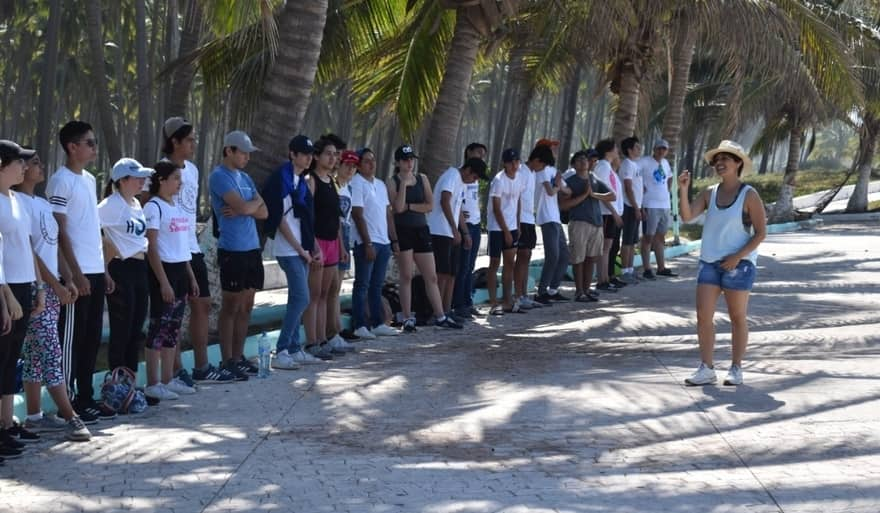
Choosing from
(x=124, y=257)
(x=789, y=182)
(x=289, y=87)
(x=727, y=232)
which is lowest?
(x=124, y=257)

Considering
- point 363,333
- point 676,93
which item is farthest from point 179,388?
point 676,93

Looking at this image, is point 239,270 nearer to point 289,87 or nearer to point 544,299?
point 289,87

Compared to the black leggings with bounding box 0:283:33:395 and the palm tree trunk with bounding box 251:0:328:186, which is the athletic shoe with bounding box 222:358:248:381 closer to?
the black leggings with bounding box 0:283:33:395

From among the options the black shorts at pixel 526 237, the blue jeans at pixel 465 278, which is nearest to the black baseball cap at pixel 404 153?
the blue jeans at pixel 465 278

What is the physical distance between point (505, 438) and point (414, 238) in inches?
212

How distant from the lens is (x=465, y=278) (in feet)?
45.3

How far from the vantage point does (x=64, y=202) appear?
7.71m

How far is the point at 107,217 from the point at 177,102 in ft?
39.6

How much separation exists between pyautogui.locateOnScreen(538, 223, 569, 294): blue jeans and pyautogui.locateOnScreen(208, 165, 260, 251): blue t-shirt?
219 inches

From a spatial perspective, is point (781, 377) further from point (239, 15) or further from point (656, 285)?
point (656, 285)

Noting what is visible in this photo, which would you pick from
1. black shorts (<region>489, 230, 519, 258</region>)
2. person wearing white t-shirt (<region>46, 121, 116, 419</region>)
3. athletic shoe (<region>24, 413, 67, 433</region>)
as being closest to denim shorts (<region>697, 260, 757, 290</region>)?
person wearing white t-shirt (<region>46, 121, 116, 419</region>)

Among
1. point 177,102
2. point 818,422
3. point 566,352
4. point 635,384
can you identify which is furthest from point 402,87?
point 818,422

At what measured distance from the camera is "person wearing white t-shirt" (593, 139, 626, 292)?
1573 cm

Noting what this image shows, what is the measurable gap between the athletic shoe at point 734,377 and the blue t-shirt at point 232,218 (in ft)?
11.9
